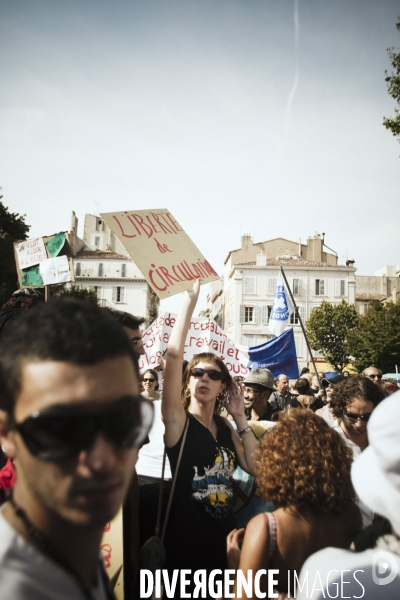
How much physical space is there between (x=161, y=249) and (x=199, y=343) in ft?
13.7

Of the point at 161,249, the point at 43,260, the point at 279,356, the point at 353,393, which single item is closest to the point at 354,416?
the point at 353,393

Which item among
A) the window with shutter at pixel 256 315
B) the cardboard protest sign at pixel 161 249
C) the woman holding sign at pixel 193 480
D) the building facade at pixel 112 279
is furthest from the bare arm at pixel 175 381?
the building facade at pixel 112 279

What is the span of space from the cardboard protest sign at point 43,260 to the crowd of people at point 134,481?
2.97 m

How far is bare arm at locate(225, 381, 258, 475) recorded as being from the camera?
2.95 m

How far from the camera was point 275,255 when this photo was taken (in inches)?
2260

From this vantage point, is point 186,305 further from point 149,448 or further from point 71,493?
point 71,493

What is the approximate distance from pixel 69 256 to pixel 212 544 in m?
3.77

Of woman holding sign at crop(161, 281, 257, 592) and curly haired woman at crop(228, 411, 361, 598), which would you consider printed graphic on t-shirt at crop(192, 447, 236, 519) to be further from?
curly haired woman at crop(228, 411, 361, 598)

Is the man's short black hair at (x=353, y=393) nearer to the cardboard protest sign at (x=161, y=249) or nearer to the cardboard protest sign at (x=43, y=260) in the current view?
the cardboard protest sign at (x=161, y=249)

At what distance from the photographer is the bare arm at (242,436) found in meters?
2.95

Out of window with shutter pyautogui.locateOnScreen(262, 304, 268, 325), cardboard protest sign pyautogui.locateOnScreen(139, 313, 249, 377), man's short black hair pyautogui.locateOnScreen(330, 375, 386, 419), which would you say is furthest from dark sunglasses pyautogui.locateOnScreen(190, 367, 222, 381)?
window with shutter pyautogui.locateOnScreen(262, 304, 268, 325)

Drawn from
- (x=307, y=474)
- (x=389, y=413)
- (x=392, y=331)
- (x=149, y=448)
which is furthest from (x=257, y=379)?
(x=392, y=331)

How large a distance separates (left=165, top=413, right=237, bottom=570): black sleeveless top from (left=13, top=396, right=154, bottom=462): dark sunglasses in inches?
72.5

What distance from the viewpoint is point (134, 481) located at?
2.12m
